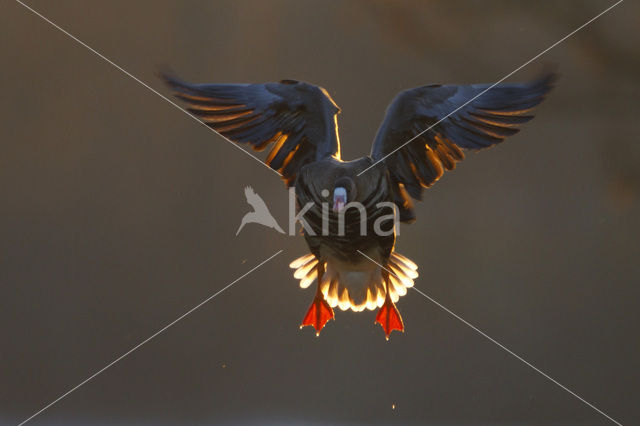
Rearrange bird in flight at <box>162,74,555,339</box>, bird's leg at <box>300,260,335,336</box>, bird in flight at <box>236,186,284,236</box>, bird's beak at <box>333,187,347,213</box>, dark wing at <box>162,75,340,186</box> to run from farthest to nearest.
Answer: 1. bird in flight at <box>236,186,284,236</box>
2. bird's leg at <box>300,260,335,336</box>
3. dark wing at <box>162,75,340,186</box>
4. bird in flight at <box>162,74,555,339</box>
5. bird's beak at <box>333,187,347,213</box>

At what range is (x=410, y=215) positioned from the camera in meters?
1.74

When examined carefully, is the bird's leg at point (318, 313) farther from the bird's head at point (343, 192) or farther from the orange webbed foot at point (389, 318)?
the bird's head at point (343, 192)

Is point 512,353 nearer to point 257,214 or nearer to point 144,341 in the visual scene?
point 257,214

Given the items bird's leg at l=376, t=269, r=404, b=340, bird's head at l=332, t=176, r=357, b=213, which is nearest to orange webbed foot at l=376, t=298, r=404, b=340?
bird's leg at l=376, t=269, r=404, b=340

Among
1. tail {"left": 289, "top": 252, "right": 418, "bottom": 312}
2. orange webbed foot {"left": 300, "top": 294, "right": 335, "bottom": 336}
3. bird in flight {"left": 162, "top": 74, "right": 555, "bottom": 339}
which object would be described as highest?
bird in flight {"left": 162, "top": 74, "right": 555, "bottom": 339}

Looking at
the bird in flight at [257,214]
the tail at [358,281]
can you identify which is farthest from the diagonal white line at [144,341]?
the tail at [358,281]

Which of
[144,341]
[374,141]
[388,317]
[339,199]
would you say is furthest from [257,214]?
[339,199]

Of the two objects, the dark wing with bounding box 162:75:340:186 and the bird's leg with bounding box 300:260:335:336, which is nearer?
the dark wing with bounding box 162:75:340:186

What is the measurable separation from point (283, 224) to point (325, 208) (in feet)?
2.90

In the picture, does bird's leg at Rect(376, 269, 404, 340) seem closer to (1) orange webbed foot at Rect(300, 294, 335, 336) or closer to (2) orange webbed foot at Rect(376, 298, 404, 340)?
(2) orange webbed foot at Rect(376, 298, 404, 340)

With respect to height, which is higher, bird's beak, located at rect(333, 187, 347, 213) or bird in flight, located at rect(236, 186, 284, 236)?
bird's beak, located at rect(333, 187, 347, 213)

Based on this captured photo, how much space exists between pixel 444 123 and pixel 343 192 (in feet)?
1.17

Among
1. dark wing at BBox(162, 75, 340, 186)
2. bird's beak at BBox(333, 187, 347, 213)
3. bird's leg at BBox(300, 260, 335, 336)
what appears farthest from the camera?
bird's leg at BBox(300, 260, 335, 336)

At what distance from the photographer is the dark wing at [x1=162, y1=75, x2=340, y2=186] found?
168 centimetres
